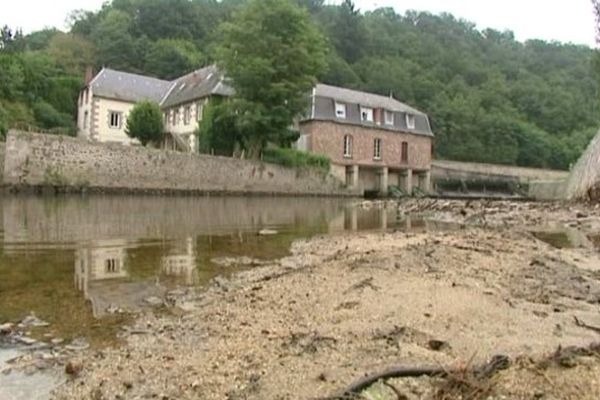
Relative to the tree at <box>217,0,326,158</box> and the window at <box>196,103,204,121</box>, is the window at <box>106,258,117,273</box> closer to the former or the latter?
the tree at <box>217,0,326,158</box>

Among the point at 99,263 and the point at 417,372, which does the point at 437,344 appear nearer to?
the point at 417,372

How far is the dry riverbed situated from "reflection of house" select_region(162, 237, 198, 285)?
0.57 metres

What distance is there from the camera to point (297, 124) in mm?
42000

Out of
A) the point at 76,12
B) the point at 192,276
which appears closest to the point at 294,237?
the point at 192,276

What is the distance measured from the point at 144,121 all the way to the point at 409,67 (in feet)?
137

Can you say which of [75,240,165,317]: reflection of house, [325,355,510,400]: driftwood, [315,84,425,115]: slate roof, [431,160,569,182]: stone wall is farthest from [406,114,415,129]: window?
[325,355,510,400]: driftwood

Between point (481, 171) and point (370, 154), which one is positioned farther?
point (481, 171)

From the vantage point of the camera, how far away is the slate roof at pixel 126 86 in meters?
43.5

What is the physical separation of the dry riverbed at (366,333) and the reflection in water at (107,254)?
0.55m

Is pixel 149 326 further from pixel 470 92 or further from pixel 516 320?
pixel 470 92

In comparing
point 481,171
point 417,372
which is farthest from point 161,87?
point 417,372

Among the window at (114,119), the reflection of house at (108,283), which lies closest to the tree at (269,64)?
the window at (114,119)

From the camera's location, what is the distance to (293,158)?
121 ft

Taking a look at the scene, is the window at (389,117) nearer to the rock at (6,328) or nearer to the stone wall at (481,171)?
the stone wall at (481,171)
